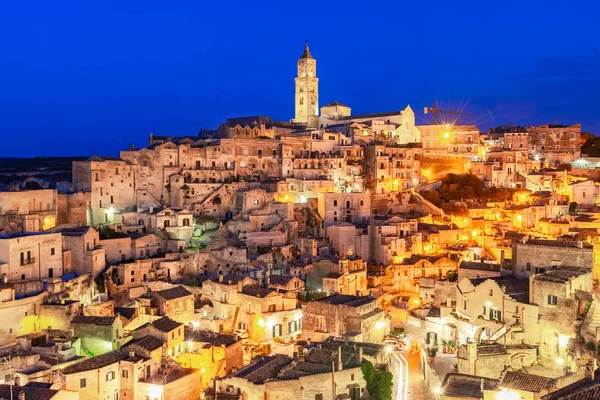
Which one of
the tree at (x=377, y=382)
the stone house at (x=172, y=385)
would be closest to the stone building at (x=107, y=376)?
the stone house at (x=172, y=385)

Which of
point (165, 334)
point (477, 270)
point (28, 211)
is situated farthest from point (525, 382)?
point (28, 211)

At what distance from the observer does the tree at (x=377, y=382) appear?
1969 centimetres

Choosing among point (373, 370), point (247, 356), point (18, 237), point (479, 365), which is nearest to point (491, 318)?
point (479, 365)

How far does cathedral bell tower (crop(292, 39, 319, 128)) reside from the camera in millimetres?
69875

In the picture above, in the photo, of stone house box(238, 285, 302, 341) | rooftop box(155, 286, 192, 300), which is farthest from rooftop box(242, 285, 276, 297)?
rooftop box(155, 286, 192, 300)

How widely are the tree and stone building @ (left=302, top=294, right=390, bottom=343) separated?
386 centimetres

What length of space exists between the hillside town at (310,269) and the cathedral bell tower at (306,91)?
947 centimetres

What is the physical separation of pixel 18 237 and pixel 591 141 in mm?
58835

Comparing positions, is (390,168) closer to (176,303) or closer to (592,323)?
(176,303)

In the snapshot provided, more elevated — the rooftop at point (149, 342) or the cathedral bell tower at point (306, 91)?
the cathedral bell tower at point (306, 91)

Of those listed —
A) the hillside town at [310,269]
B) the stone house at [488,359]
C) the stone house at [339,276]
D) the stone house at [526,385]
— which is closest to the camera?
the stone house at [526,385]

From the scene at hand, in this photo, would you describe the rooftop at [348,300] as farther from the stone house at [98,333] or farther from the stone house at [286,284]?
the stone house at [98,333]

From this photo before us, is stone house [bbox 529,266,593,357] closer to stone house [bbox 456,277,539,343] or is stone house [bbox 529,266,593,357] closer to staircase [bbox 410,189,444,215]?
stone house [bbox 456,277,539,343]

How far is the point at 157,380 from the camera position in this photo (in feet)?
72.0
